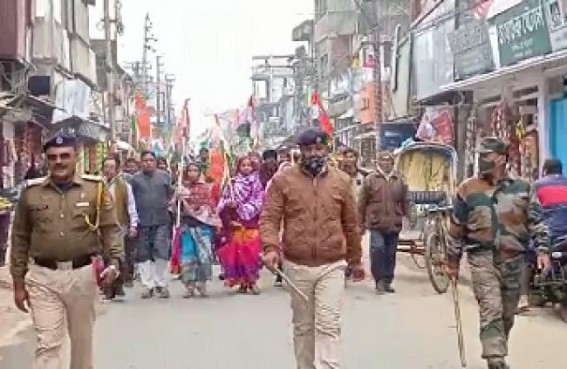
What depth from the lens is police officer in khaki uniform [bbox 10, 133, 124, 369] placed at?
6.72 m

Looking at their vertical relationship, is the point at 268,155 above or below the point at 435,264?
above

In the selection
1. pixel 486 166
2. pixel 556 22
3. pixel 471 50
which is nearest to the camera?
pixel 486 166

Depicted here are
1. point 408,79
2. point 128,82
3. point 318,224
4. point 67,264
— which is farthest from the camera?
point 128,82

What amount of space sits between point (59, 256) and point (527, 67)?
11.9m

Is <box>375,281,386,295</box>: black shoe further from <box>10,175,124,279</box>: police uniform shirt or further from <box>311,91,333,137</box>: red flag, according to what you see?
<box>311,91,333,137</box>: red flag

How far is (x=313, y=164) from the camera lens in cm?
730

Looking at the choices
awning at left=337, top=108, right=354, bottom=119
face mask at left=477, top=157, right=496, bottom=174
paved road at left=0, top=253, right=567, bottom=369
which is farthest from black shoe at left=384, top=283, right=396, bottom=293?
awning at left=337, top=108, right=354, bottom=119

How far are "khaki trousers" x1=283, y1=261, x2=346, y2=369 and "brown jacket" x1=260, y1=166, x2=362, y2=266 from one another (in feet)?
0.23

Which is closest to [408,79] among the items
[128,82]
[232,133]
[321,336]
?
[232,133]

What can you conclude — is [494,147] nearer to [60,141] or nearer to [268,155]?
[60,141]

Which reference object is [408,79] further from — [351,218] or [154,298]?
[351,218]

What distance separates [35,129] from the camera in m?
31.8

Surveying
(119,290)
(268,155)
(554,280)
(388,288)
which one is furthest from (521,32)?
(119,290)

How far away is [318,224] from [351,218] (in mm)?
267
